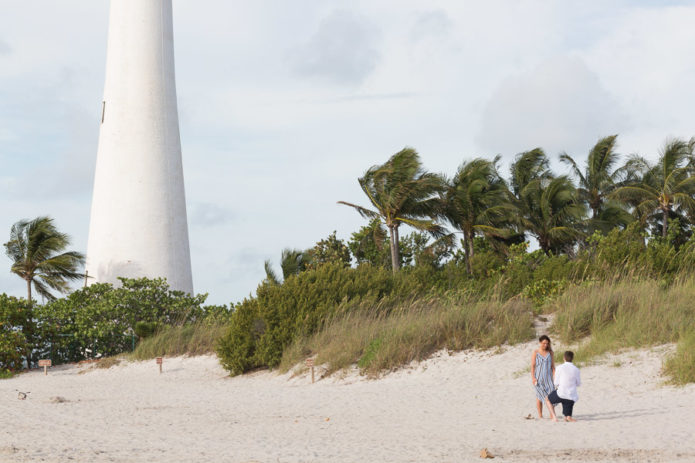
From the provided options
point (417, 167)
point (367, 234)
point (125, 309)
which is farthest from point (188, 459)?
point (367, 234)

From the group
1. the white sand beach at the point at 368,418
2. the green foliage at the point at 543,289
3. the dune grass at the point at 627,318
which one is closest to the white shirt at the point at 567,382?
the white sand beach at the point at 368,418

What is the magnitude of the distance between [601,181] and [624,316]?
31.5 metres

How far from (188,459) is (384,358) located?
8139 millimetres

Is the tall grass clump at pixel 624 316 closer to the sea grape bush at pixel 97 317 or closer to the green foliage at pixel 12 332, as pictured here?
the sea grape bush at pixel 97 317

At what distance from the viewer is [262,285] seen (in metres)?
19.9

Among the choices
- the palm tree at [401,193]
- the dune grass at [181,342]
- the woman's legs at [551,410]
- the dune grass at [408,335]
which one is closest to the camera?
the woman's legs at [551,410]

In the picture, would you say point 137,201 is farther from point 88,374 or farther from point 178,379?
point 178,379

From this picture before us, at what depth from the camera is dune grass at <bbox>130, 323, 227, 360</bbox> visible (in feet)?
74.5

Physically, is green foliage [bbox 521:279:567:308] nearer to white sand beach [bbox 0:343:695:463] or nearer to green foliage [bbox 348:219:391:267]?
white sand beach [bbox 0:343:695:463]

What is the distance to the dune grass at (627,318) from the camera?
1456cm

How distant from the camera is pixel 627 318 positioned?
15.4 metres

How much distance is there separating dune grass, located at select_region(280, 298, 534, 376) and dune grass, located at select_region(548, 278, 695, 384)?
99cm

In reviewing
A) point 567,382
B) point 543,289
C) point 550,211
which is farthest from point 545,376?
point 550,211

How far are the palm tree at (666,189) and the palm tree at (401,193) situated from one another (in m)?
12.3
